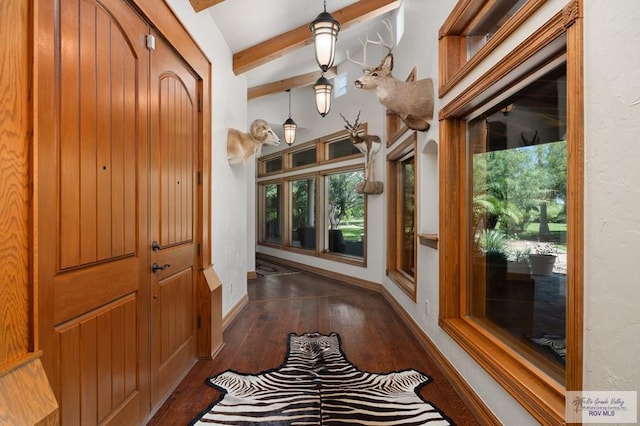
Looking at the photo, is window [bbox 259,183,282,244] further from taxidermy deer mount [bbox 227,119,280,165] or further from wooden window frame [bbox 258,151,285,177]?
taxidermy deer mount [bbox 227,119,280,165]

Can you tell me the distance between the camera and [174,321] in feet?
8.51

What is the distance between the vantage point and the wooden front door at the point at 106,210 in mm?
1364

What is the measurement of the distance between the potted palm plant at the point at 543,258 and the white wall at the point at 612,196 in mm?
549

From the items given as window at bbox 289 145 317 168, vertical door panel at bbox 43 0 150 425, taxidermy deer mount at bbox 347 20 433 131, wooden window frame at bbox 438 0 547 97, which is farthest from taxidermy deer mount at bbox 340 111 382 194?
vertical door panel at bbox 43 0 150 425

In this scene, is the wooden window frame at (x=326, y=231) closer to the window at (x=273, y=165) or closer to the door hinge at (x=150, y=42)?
the window at (x=273, y=165)

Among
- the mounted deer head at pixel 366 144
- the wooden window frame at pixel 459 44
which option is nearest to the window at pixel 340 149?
the mounted deer head at pixel 366 144

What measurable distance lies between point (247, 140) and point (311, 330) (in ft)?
7.33

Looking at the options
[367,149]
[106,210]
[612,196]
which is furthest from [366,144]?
[612,196]

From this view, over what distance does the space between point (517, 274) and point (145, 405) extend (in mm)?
2408

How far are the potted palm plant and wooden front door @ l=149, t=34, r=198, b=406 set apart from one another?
2.27 m

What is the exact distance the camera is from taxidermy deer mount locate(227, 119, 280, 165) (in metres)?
3.95

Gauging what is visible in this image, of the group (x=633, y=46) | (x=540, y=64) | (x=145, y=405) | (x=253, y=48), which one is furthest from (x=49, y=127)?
(x=253, y=48)

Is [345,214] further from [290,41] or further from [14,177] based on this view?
[14,177]

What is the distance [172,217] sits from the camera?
2543mm
